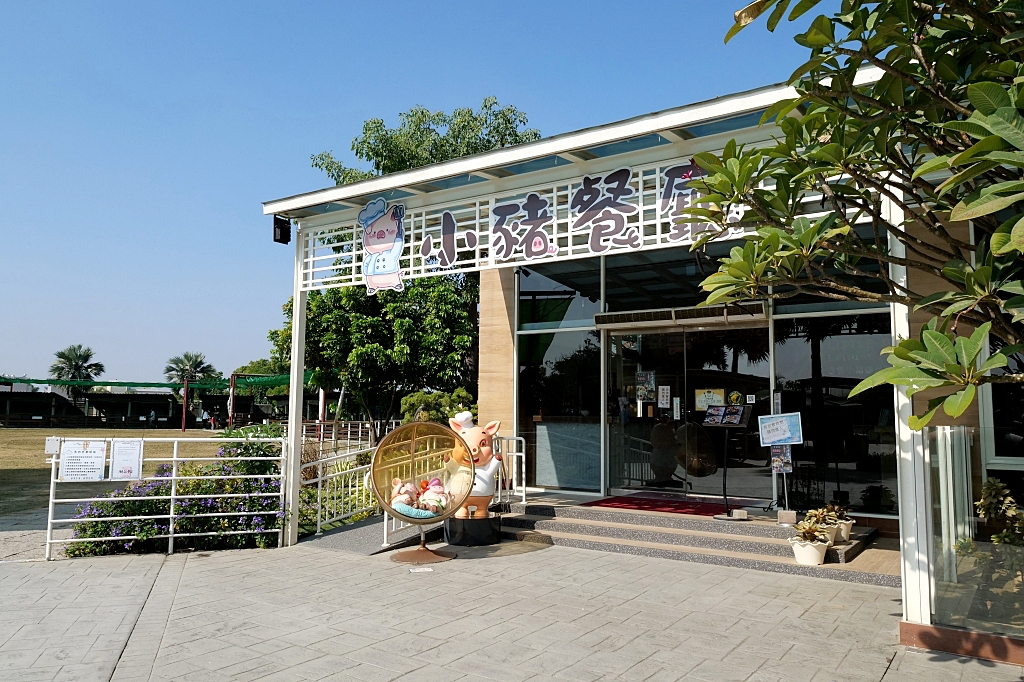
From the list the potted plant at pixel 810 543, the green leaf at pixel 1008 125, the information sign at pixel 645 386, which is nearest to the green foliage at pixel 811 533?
the potted plant at pixel 810 543

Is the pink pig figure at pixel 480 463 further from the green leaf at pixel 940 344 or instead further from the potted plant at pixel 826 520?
the green leaf at pixel 940 344

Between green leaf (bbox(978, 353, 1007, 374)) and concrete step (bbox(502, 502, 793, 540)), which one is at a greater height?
green leaf (bbox(978, 353, 1007, 374))

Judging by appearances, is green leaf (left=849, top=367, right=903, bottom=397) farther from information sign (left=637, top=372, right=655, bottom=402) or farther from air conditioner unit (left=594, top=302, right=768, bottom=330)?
information sign (left=637, top=372, right=655, bottom=402)

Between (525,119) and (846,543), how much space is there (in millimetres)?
19532

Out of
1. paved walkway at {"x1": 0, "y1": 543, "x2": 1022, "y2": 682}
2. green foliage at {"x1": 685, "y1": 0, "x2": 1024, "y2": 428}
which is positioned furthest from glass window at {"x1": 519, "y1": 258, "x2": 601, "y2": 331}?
green foliage at {"x1": 685, "y1": 0, "x2": 1024, "y2": 428}

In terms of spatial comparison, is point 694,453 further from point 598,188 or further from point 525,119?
point 525,119

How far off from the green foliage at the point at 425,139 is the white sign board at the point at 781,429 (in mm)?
16844

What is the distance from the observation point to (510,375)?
10.5 metres

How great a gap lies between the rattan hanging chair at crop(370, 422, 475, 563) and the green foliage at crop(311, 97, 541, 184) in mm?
15767

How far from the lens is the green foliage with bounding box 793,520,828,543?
21.4ft

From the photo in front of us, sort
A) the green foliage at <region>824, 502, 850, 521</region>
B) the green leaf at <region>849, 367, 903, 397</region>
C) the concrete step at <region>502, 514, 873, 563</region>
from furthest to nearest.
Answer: the green foliage at <region>824, 502, 850, 521</region> < the concrete step at <region>502, 514, 873, 563</region> < the green leaf at <region>849, 367, 903, 397</region>

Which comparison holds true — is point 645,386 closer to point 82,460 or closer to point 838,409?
point 838,409

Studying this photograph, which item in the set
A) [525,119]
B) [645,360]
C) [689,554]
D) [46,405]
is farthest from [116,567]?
[46,405]

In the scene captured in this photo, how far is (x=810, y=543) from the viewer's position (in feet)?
21.1
